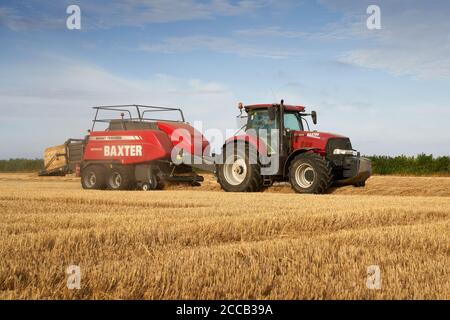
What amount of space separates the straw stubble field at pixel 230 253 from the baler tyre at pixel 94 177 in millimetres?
7873

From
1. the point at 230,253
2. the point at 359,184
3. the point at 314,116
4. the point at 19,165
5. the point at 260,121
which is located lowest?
the point at 230,253

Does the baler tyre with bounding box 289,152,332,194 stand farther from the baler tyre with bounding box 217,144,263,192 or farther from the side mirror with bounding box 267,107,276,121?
the side mirror with bounding box 267,107,276,121

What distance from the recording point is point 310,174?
49.5ft

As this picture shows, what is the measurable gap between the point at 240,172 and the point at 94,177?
17.1 feet

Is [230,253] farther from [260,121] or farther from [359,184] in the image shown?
[359,184]

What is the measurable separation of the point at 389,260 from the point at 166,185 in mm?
12206

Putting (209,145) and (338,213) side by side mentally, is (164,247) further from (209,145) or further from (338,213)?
(209,145)

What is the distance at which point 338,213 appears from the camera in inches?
365

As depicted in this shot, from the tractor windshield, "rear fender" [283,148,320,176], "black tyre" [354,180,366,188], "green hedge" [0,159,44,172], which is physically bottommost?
"black tyre" [354,180,366,188]

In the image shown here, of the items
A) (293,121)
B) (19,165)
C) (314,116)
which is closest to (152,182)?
(293,121)

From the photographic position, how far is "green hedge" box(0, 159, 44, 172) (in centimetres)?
4056

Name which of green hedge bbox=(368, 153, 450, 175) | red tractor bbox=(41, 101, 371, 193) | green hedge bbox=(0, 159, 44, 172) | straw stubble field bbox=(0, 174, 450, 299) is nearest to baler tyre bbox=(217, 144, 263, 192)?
red tractor bbox=(41, 101, 371, 193)

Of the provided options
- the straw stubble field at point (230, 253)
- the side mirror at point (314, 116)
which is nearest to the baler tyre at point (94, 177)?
the side mirror at point (314, 116)

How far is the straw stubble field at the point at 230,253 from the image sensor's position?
4738mm
